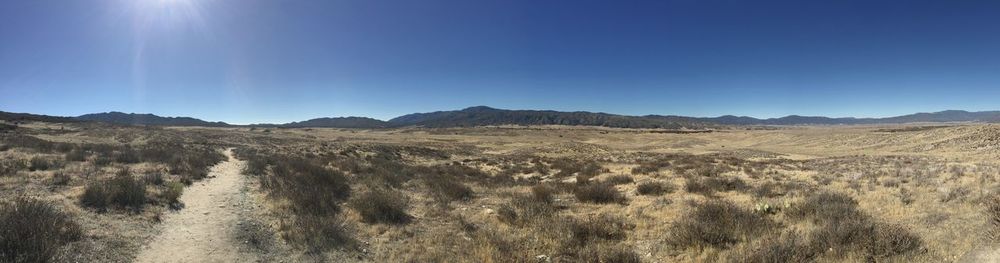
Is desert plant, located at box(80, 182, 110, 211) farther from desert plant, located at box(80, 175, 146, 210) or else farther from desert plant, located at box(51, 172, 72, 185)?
desert plant, located at box(51, 172, 72, 185)

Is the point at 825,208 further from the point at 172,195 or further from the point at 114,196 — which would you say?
the point at 114,196

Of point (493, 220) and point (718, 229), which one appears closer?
point (718, 229)

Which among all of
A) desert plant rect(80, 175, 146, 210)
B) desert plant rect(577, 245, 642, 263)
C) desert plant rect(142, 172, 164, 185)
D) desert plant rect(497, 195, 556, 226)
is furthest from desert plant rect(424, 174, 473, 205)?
desert plant rect(142, 172, 164, 185)

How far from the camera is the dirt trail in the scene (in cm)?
819

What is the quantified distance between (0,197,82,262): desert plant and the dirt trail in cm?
119

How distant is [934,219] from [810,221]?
6.97 ft

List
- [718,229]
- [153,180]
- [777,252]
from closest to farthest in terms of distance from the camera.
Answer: [777,252], [718,229], [153,180]

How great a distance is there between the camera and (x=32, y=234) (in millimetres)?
7102

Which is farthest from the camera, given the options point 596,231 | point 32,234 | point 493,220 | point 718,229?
point 493,220

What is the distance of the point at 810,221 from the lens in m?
9.82

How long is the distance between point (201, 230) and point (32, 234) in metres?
2.93

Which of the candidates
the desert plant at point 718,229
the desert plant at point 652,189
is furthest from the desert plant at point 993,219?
the desert plant at point 652,189

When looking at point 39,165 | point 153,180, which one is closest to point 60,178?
point 153,180

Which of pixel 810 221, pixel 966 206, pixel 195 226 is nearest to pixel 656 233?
pixel 810 221
